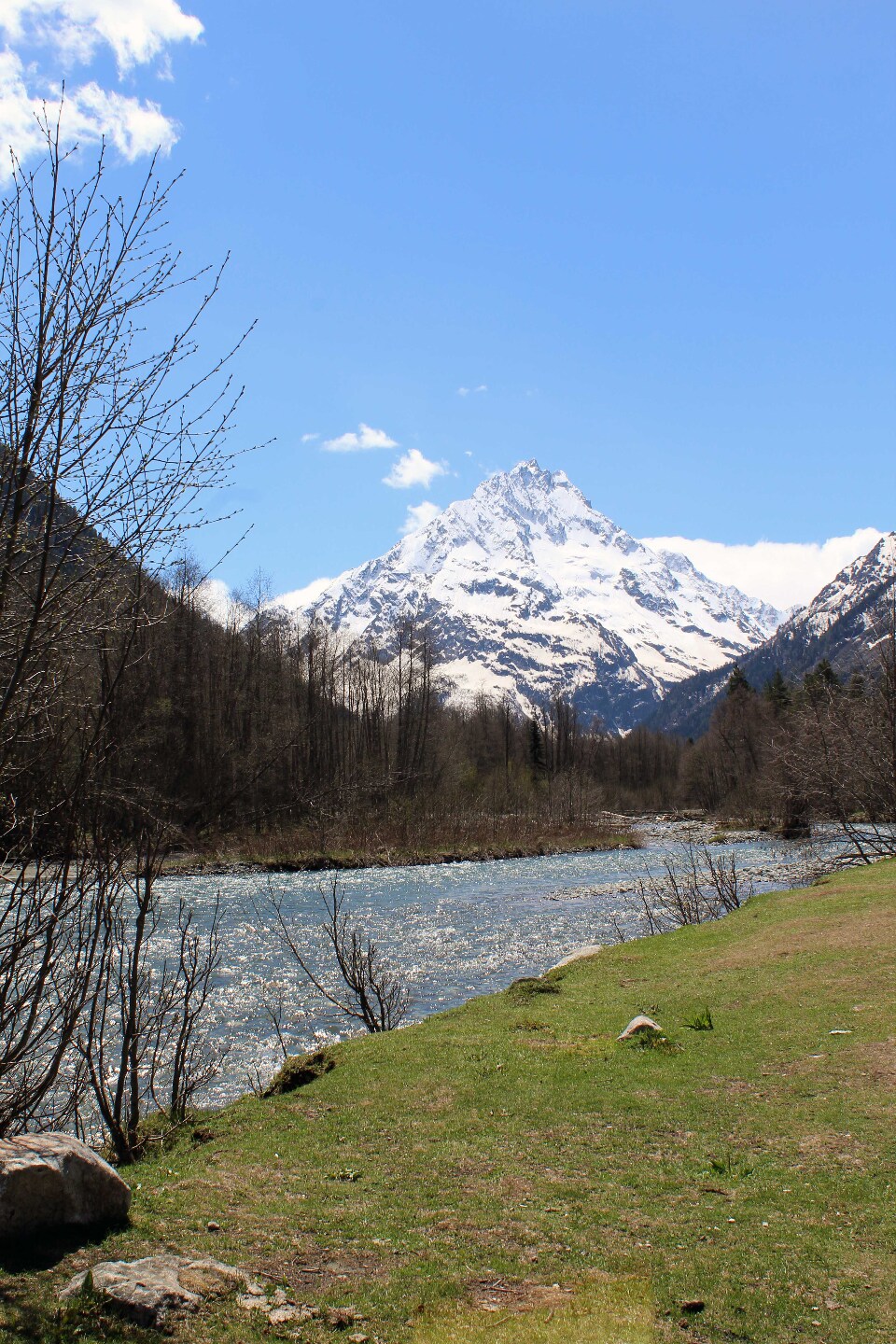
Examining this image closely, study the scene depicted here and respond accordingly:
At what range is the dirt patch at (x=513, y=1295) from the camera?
4.87 m

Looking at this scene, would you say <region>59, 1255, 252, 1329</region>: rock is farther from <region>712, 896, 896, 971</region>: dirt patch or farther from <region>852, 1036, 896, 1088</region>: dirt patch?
<region>712, 896, 896, 971</region>: dirt patch

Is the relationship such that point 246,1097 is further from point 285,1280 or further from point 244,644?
point 244,644

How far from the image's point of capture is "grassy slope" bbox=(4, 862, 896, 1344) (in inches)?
190

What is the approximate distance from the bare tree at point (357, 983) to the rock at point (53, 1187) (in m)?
5.25

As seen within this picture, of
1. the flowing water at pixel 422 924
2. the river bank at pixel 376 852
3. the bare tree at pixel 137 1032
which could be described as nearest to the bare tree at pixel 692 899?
the flowing water at pixel 422 924

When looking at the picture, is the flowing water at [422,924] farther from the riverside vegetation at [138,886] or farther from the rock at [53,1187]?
the rock at [53,1187]

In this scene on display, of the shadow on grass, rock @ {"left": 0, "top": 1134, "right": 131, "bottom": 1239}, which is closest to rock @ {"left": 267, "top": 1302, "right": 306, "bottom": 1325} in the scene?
the shadow on grass

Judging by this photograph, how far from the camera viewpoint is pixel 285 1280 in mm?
5188

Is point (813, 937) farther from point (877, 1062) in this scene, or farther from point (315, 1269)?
point (315, 1269)

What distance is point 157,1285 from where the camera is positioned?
15.3 feet

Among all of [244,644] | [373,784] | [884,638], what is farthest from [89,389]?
[244,644]

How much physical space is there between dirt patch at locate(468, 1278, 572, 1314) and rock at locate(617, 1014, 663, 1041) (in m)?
5.22

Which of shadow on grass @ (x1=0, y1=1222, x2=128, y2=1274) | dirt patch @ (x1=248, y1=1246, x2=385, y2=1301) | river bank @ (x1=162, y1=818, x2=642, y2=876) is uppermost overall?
shadow on grass @ (x1=0, y1=1222, x2=128, y2=1274)

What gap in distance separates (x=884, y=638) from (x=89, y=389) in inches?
1212
